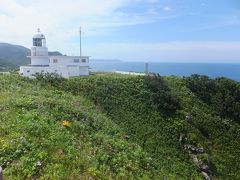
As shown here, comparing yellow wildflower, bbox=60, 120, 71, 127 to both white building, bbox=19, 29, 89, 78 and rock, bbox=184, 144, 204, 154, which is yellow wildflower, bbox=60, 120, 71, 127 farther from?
white building, bbox=19, 29, 89, 78

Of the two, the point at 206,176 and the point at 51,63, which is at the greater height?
the point at 51,63

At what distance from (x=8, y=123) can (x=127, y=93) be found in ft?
81.6

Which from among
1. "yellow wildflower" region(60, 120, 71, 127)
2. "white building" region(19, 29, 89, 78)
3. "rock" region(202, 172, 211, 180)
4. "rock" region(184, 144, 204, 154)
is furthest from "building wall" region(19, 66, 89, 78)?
"yellow wildflower" region(60, 120, 71, 127)

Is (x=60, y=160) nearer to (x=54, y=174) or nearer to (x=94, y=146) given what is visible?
(x=54, y=174)

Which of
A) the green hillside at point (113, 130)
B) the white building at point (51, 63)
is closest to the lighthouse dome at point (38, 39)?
the white building at point (51, 63)

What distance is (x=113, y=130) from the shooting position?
21.7 m

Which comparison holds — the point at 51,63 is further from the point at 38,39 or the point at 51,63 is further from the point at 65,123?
the point at 65,123

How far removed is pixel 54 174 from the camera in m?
10.6

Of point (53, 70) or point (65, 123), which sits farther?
point (53, 70)

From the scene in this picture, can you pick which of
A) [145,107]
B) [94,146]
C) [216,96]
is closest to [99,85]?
[145,107]

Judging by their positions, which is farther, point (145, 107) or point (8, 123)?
point (145, 107)

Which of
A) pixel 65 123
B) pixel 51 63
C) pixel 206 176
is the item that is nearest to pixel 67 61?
pixel 51 63

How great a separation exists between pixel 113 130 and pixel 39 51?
121ft

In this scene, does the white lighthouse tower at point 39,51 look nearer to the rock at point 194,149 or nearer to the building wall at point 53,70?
the building wall at point 53,70
